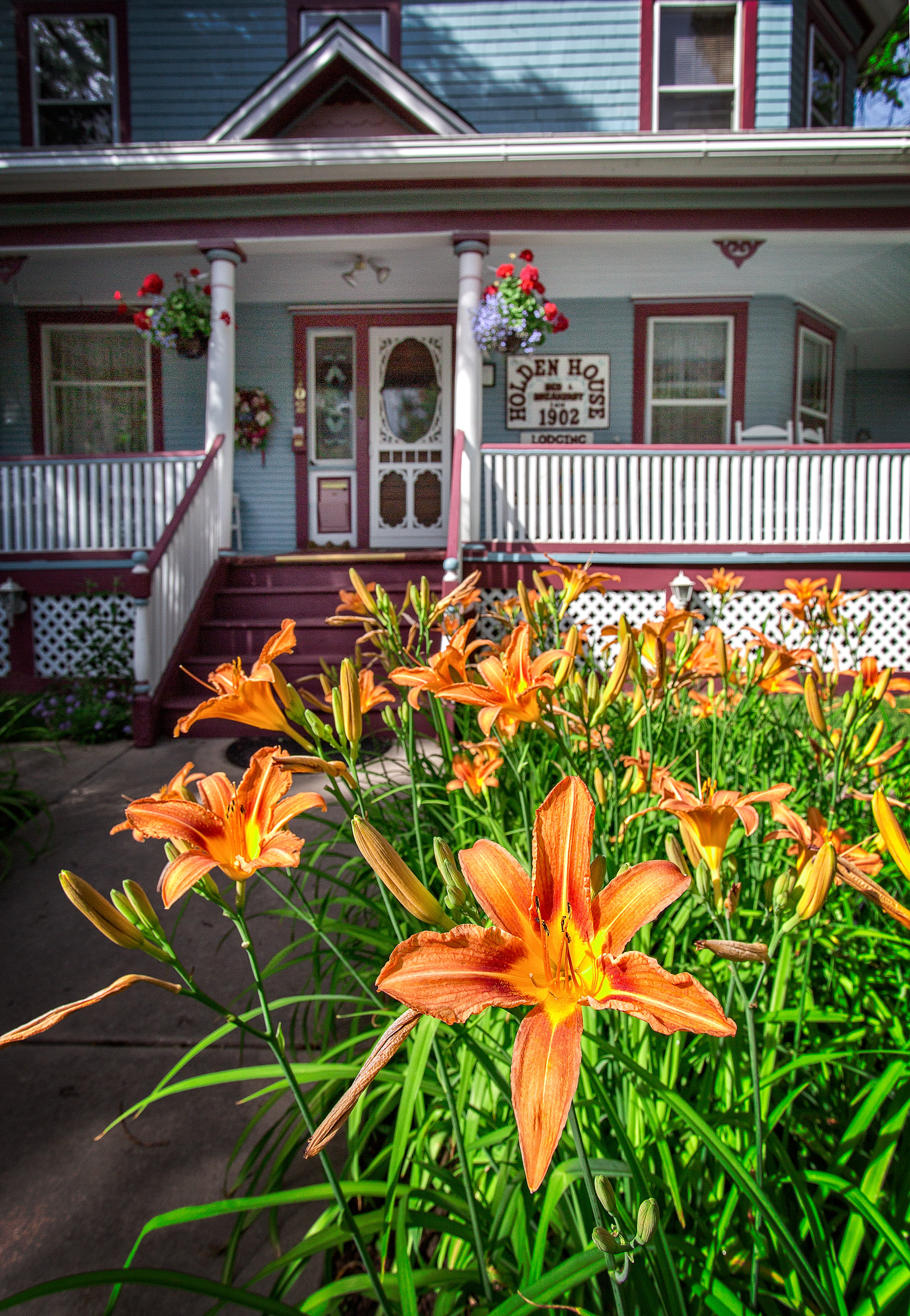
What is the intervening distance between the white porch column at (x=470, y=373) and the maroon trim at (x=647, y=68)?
300cm

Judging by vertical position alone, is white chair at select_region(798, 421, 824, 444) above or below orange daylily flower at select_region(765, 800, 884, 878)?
above

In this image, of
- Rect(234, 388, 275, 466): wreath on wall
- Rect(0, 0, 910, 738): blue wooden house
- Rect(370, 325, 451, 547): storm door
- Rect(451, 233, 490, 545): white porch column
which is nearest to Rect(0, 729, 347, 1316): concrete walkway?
Rect(0, 0, 910, 738): blue wooden house

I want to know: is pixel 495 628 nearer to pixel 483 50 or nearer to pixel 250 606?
pixel 250 606

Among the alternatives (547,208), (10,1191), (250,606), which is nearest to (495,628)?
(250,606)

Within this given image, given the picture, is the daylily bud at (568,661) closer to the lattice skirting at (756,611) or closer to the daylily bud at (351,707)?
the daylily bud at (351,707)

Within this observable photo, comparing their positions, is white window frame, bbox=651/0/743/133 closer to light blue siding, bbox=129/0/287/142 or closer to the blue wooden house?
the blue wooden house

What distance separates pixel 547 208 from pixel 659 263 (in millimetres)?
1520

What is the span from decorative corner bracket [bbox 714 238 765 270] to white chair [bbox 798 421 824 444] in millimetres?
2301

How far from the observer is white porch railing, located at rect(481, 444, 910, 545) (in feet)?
22.3

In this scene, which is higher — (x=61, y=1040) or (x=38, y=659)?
(x=38, y=659)

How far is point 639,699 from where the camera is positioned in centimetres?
167

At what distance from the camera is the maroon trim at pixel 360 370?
8555 mm

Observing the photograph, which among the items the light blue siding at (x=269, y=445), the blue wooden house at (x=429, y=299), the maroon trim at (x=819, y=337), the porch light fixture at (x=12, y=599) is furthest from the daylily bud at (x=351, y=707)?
the maroon trim at (x=819, y=337)

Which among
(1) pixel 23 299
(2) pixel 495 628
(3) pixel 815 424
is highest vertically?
(1) pixel 23 299
